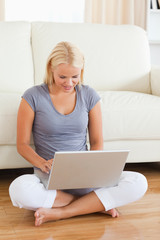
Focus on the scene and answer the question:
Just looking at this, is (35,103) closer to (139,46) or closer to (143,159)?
(143,159)

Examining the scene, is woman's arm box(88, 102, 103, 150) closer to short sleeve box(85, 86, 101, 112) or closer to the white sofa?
short sleeve box(85, 86, 101, 112)

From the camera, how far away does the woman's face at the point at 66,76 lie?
1638mm

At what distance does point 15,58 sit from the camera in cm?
253

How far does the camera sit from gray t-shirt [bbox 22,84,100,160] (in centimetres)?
174

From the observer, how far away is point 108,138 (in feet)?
6.95

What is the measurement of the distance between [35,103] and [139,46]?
1293mm

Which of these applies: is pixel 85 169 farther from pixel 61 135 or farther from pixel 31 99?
pixel 31 99

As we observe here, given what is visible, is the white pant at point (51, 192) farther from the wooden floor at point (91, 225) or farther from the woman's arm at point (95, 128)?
the woman's arm at point (95, 128)

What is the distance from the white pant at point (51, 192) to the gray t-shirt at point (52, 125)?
16 centimetres

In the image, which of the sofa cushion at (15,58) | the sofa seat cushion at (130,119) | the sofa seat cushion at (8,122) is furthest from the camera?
the sofa cushion at (15,58)

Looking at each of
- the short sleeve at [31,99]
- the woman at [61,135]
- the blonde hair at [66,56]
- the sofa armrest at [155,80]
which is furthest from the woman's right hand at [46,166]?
the sofa armrest at [155,80]

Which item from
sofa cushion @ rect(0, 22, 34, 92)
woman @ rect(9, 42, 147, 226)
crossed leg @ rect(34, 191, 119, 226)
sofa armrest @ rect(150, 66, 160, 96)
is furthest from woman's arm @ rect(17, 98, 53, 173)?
sofa armrest @ rect(150, 66, 160, 96)

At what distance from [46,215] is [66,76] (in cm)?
52

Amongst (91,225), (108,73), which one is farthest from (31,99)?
(108,73)
